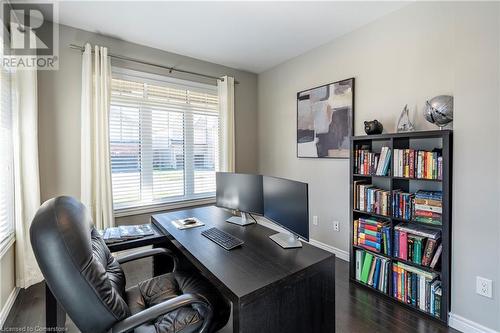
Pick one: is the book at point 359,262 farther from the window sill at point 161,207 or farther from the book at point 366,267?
the window sill at point 161,207

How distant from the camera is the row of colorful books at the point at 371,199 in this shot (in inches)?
85.7

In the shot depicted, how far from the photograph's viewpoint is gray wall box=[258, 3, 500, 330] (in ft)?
5.44

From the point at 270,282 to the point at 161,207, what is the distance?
2446mm

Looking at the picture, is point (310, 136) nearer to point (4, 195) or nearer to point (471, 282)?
point (471, 282)

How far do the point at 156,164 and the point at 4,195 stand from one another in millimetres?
1473

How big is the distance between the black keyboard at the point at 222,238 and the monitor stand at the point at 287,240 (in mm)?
248

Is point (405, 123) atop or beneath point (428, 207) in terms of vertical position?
atop

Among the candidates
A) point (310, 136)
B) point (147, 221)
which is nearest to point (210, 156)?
point (147, 221)

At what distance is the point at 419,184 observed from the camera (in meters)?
2.16

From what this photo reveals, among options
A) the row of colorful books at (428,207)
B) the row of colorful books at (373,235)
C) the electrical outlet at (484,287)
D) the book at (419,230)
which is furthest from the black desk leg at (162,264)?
the electrical outlet at (484,287)

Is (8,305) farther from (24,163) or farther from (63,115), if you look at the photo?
(63,115)

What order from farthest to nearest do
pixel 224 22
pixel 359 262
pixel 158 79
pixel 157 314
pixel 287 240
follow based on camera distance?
1. pixel 158 79
2. pixel 224 22
3. pixel 359 262
4. pixel 287 240
5. pixel 157 314

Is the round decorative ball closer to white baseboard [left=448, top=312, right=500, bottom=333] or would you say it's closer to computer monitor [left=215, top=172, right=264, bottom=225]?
computer monitor [left=215, top=172, right=264, bottom=225]

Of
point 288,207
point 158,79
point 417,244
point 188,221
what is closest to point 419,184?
point 417,244
